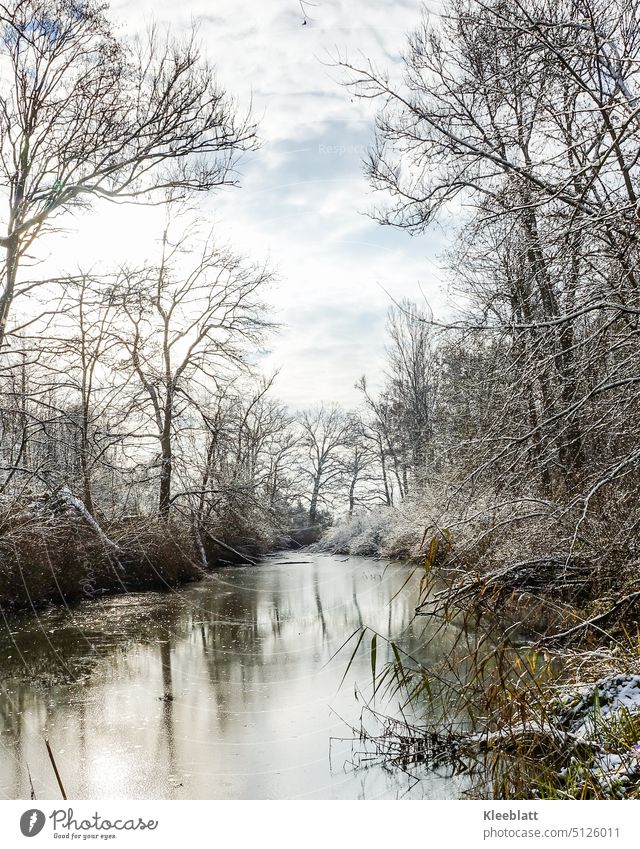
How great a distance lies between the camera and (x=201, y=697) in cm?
407

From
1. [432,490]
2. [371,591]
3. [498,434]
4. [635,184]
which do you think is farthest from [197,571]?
[635,184]

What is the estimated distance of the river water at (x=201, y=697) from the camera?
2781 millimetres

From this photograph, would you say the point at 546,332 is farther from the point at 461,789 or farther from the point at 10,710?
the point at 10,710

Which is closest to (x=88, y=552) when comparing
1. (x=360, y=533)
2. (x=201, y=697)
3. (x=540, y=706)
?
(x=360, y=533)

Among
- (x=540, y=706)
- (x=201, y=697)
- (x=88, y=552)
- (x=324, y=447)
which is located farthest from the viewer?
(x=88, y=552)

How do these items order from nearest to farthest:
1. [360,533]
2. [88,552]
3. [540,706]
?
[540,706]
[88,552]
[360,533]

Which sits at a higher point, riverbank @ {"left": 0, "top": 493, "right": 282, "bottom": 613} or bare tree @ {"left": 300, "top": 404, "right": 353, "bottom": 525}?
bare tree @ {"left": 300, "top": 404, "right": 353, "bottom": 525}

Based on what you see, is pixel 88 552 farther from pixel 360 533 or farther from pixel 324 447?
pixel 324 447

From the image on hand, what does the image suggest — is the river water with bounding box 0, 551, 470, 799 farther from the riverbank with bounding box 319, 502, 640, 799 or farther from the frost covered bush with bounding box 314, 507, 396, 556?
the frost covered bush with bounding box 314, 507, 396, 556

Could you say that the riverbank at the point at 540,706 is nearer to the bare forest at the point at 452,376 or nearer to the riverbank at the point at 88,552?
the bare forest at the point at 452,376

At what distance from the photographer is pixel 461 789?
2.62 m

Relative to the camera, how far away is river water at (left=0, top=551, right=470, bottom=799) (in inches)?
109

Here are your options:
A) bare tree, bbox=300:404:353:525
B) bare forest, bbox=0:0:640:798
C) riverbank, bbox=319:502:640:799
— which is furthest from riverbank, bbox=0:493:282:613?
riverbank, bbox=319:502:640:799

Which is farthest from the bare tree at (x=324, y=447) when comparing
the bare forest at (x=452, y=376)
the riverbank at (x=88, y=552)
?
the riverbank at (x=88, y=552)
